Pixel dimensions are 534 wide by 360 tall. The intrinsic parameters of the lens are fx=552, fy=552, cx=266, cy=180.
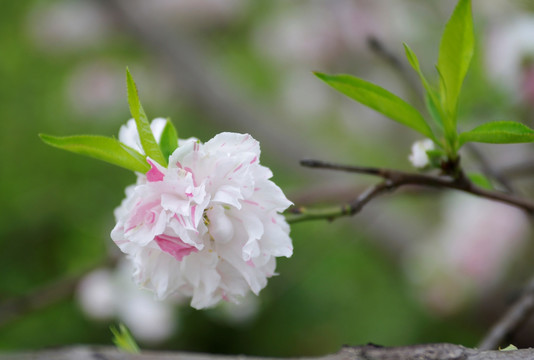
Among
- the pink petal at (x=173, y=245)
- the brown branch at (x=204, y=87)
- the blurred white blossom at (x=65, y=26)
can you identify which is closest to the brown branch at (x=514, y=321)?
the pink petal at (x=173, y=245)

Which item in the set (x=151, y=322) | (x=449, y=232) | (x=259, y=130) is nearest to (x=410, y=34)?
(x=259, y=130)

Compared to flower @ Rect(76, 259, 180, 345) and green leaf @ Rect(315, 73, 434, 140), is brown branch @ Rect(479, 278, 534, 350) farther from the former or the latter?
flower @ Rect(76, 259, 180, 345)

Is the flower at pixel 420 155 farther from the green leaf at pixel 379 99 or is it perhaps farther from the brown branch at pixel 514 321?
the brown branch at pixel 514 321

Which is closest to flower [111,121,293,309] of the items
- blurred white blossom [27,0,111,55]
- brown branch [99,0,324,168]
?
brown branch [99,0,324,168]

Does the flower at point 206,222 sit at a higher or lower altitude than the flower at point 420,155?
lower

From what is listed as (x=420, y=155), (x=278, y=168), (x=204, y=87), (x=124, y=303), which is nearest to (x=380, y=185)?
(x=420, y=155)

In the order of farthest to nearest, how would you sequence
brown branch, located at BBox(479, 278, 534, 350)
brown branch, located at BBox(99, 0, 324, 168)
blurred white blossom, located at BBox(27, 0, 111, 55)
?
blurred white blossom, located at BBox(27, 0, 111, 55)
brown branch, located at BBox(99, 0, 324, 168)
brown branch, located at BBox(479, 278, 534, 350)
